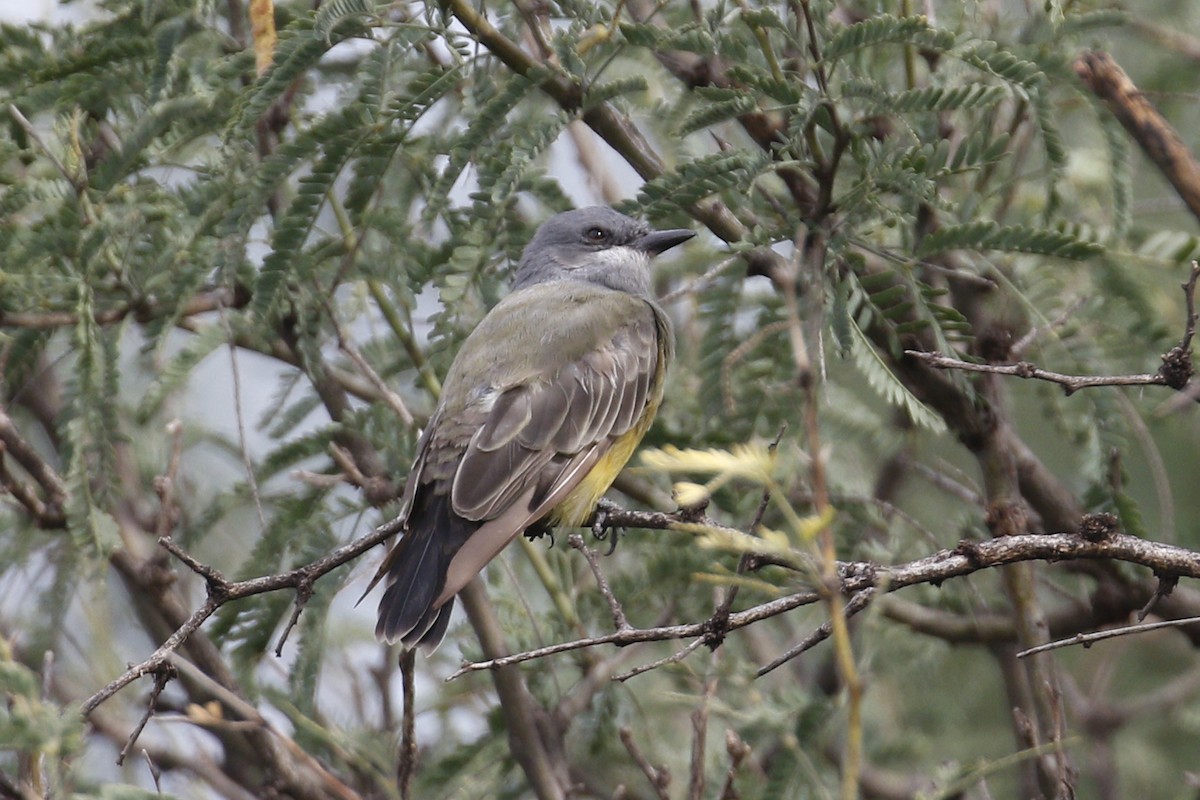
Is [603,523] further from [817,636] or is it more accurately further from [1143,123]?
[1143,123]

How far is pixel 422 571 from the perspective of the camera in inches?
158

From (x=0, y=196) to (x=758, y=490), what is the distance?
265 cm

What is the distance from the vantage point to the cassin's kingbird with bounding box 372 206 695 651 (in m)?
4.00

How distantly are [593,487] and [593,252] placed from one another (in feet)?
4.80

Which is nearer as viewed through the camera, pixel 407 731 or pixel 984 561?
pixel 984 561

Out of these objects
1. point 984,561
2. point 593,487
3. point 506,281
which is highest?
point 506,281

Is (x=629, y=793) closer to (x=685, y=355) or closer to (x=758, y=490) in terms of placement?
(x=758, y=490)

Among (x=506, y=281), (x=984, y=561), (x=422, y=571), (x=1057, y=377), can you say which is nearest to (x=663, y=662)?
(x=984, y=561)

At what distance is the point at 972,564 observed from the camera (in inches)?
112

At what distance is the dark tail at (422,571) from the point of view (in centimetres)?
387

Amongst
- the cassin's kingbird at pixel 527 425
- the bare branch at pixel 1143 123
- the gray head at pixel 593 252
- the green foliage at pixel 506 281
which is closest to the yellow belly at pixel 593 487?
the cassin's kingbird at pixel 527 425

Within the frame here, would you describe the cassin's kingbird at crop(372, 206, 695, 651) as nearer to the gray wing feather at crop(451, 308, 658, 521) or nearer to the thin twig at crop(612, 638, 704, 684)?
the gray wing feather at crop(451, 308, 658, 521)

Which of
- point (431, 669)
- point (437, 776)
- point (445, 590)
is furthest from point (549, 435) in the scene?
point (431, 669)

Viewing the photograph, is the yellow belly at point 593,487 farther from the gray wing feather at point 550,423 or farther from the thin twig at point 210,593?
the thin twig at point 210,593
